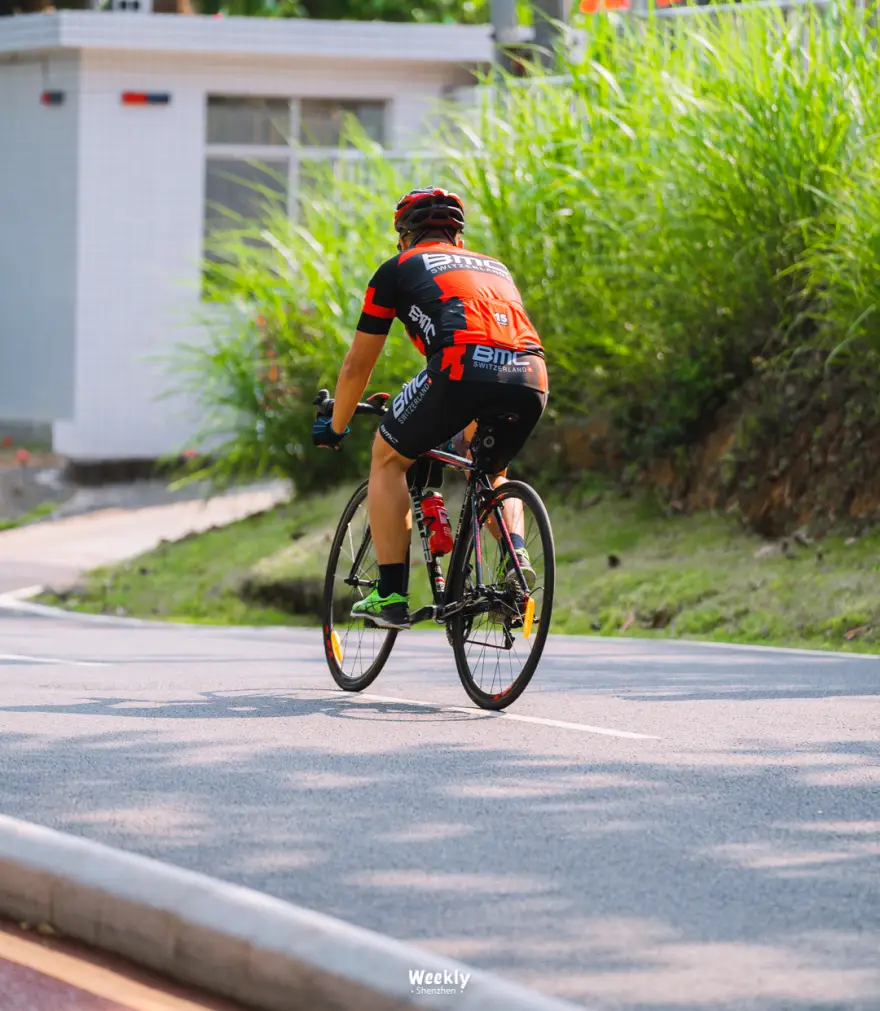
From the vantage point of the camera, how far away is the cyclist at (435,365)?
716cm

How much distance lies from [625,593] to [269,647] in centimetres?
277

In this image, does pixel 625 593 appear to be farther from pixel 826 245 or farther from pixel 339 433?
pixel 339 433

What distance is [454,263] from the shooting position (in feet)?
24.0

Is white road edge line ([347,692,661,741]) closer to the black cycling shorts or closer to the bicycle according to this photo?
the bicycle

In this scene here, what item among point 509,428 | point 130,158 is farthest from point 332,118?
point 509,428

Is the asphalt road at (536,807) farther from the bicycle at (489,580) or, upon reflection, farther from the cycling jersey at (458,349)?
the cycling jersey at (458,349)

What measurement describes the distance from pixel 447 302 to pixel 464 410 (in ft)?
1.31

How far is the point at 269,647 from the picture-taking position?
11.1 m

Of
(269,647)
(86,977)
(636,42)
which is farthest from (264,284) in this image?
(86,977)

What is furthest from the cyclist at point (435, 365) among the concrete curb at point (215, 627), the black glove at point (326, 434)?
the concrete curb at point (215, 627)

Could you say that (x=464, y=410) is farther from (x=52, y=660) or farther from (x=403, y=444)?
(x=52, y=660)

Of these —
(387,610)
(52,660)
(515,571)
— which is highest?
(515,571)

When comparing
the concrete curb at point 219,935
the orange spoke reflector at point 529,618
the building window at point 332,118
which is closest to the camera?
the concrete curb at point 219,935

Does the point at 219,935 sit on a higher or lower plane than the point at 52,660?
higher
